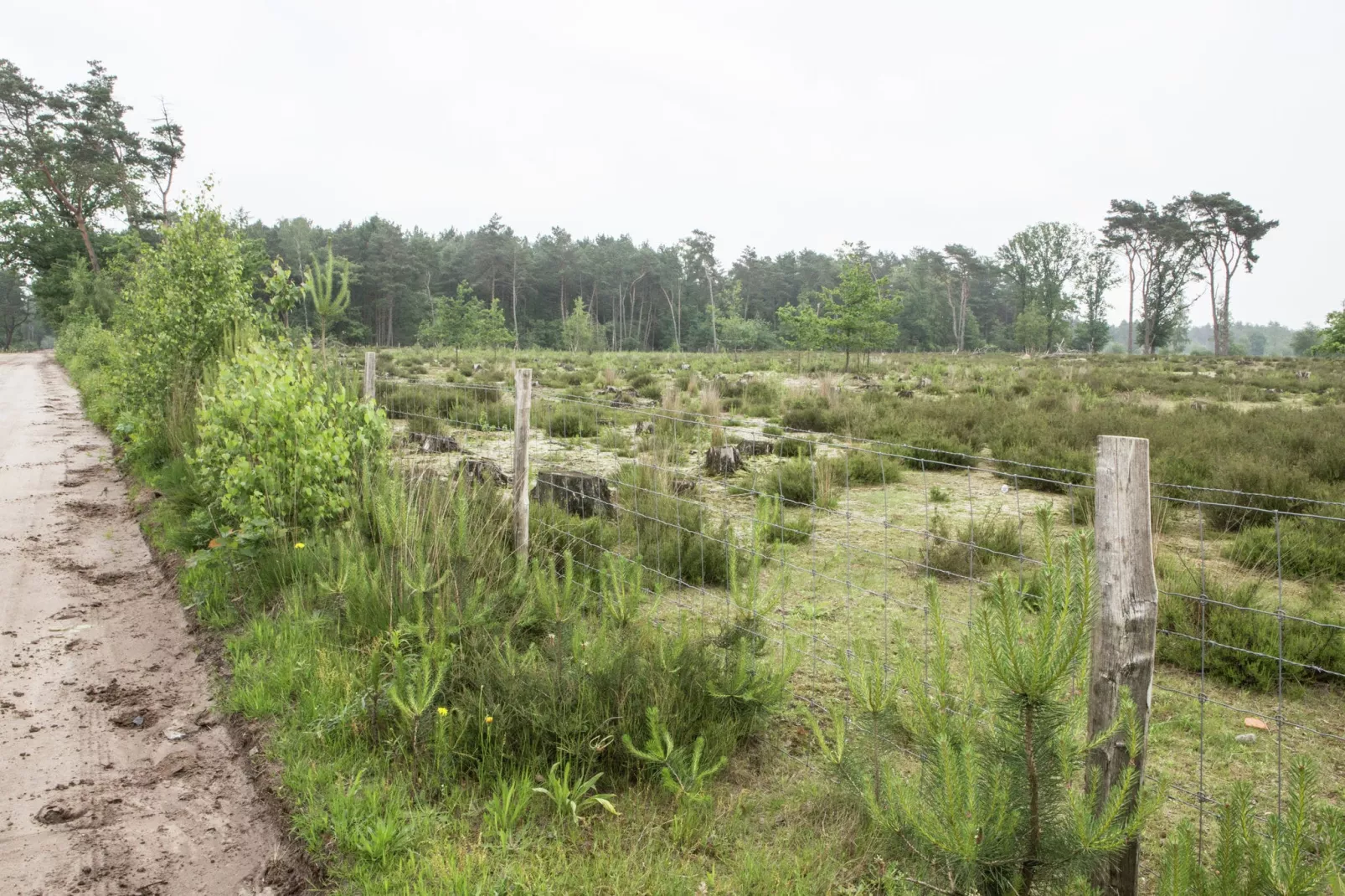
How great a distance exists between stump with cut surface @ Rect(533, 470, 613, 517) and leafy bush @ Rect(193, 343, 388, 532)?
4.57 ft

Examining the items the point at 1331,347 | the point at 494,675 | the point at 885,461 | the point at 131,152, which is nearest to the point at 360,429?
the point at 494,675

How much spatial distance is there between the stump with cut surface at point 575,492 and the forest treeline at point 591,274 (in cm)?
1543

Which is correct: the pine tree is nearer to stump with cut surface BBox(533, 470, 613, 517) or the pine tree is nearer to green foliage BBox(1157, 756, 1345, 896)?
green foliage BBox(1157, 756, 1345, 896)

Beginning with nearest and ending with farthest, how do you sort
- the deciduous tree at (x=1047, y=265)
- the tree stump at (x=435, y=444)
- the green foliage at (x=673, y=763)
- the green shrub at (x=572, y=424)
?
the green foliage at (x=673, y=763)
the tree stump at (x=435, y=444)
the green shrub at (x=572, y=424)
the deciduous tree at (x=1047, y=265)

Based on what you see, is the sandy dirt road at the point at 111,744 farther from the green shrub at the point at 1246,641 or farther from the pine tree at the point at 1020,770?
the green shrub at the point at 1246,641

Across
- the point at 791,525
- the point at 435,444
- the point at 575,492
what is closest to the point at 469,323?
the point at 435,444

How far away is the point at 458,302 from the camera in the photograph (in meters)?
37.1

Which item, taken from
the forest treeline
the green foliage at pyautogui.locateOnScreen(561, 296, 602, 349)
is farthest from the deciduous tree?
the green foliage at pyautogui.locateOnScreen(561, 296, 602, 349)

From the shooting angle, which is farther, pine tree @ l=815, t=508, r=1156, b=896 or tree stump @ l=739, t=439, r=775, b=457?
tree stump @ l=739, t=439, r=775, b=457

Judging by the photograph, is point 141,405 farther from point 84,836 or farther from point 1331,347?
point 1331,347

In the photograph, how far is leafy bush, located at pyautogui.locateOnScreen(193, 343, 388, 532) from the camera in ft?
17.4

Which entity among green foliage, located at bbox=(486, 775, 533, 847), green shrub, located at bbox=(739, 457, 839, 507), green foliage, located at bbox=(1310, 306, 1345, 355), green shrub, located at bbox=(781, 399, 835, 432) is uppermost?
green foliage, located at bbox=(1310, 306, 1345, 355)

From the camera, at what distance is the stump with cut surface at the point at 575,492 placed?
6.33 metres

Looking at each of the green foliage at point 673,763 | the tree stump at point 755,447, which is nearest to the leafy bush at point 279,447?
→ the green foliage at point 673,763
